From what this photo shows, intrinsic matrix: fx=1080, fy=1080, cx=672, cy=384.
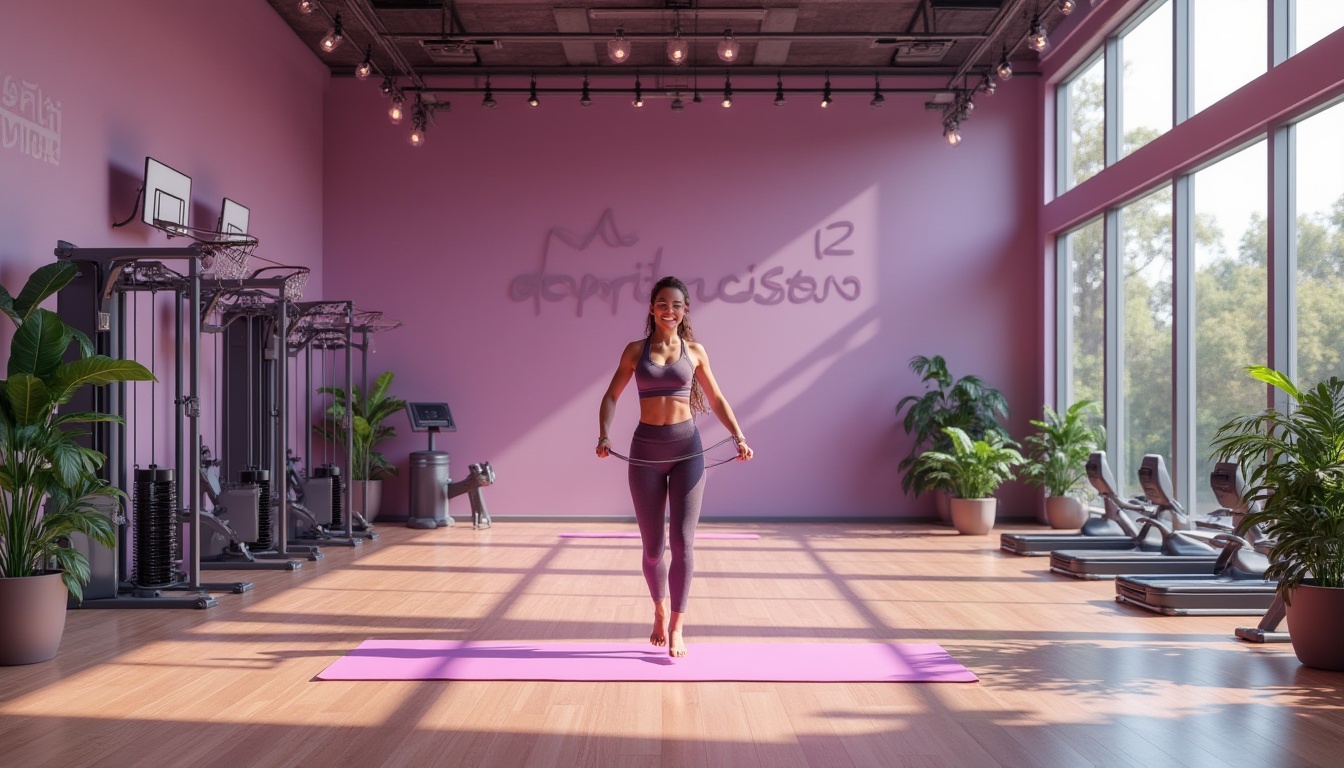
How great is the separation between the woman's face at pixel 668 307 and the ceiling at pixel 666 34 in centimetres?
406

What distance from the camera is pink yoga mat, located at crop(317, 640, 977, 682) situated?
4.12 meters

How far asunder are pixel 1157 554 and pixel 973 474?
2.36m

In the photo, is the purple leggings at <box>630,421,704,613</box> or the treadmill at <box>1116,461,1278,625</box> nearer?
the purple leggings at <box>630,421,704,613</box>

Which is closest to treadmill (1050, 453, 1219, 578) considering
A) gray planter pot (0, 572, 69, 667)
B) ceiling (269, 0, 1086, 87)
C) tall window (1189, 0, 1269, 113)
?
tall window (1189, 0, 1269, 113)

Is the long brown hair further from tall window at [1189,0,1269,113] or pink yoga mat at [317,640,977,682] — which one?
tall window at [1189,0,1269,113]

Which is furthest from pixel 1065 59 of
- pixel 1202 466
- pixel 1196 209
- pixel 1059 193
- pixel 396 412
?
pixel 396 412

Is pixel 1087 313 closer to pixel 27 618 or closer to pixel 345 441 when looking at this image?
pixel 345 441

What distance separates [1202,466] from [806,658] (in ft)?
13.5

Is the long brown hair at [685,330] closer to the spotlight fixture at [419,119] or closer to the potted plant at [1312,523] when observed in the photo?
the potted plant at [1312,523]

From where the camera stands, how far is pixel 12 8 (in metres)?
5.46

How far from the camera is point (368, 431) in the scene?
9.60 meters

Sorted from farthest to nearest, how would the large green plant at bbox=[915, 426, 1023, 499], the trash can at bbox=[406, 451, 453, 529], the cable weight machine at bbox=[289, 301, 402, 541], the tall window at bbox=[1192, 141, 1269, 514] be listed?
the trash can at bbox=[406, 451, 453, 529]
the large green plant at bbox=[915, 426, 1023, 499]
the cable weight machine at bbox=[289, 301, 402, 541]
the tall window at bbox=[1192, 141, 1269, 514]

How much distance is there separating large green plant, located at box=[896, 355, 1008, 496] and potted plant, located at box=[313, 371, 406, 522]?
4.67 meters

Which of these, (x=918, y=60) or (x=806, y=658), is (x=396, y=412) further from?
(x=806, y=658)
